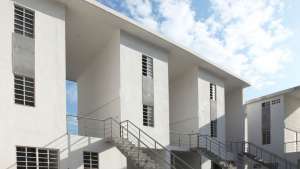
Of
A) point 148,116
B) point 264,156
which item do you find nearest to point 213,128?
point 148,116

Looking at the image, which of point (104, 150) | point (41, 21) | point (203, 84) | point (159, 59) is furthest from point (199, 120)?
→ point (41, 21)

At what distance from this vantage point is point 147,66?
2377cm

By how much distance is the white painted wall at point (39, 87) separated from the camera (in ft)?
50.3

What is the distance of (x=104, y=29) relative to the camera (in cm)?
2189

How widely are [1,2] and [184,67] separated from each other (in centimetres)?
1646

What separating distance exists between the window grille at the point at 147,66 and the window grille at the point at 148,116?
214 cm

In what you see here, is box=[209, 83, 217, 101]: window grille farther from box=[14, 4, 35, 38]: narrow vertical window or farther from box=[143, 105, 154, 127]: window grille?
box=[14, 4, 35, 38]: narrow vertical window

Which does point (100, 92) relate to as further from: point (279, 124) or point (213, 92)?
point (279, 124)

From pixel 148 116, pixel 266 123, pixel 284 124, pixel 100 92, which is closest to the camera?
pixel 148 116

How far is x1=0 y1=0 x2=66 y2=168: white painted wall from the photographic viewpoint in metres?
15.3

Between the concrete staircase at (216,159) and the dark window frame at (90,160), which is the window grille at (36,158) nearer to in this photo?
the dark window frame at (90,160)

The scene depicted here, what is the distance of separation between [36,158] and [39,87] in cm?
324

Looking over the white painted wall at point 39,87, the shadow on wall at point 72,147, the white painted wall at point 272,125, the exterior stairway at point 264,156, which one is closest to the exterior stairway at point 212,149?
the exterior stairway at point 264,156

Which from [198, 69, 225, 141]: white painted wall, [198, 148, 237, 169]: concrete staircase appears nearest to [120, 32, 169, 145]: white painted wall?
[198, 148, 237, 169]: concrete staircase
